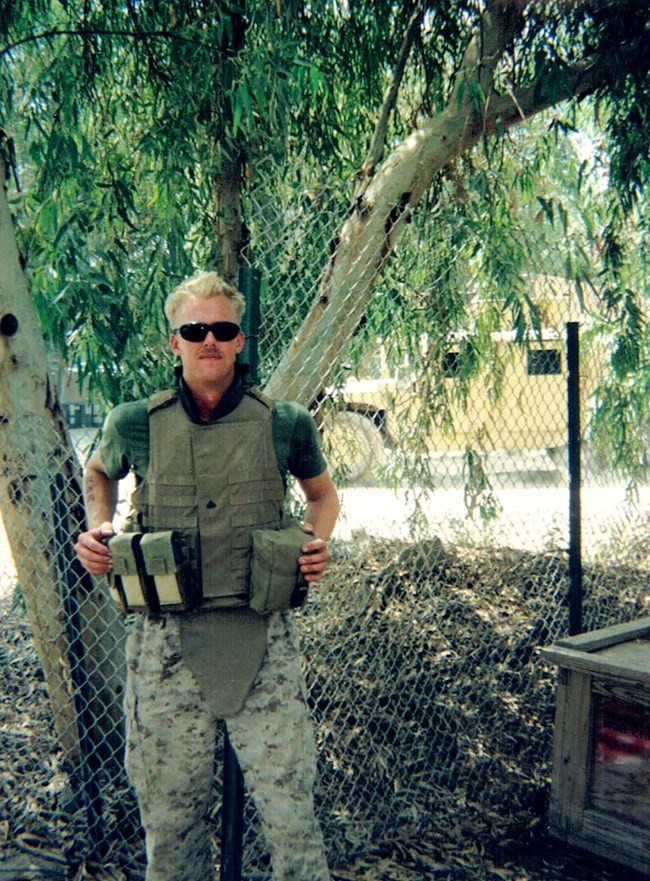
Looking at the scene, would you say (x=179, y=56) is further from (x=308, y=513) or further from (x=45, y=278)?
(x=308, y=513)

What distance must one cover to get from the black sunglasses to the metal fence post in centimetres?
197

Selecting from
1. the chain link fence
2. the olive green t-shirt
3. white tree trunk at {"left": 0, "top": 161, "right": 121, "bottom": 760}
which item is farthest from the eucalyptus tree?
the olive green t-shirt

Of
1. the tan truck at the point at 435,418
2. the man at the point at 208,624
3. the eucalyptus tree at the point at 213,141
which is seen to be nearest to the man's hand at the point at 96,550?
the man at the point at 208,624

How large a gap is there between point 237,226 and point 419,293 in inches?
51.4

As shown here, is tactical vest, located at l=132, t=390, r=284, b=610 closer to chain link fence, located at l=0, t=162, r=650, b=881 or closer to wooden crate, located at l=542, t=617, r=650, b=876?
chain link fence, located at l=0, t=162, r=650, b=881

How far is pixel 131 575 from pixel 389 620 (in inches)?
104

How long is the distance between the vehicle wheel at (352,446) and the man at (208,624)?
6.36ft

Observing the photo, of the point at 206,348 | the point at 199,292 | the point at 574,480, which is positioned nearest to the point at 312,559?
the point at 206,348

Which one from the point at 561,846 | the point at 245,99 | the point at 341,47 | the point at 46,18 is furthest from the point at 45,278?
the point at 561,846

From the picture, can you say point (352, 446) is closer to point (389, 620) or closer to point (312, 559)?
point (389, 620)

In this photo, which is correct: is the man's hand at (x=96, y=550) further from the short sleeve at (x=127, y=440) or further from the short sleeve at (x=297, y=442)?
the short sleeve at (x=297, y=442)

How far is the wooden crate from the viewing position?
9.93ft

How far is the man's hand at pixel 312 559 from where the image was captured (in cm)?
228

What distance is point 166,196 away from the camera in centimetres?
376
